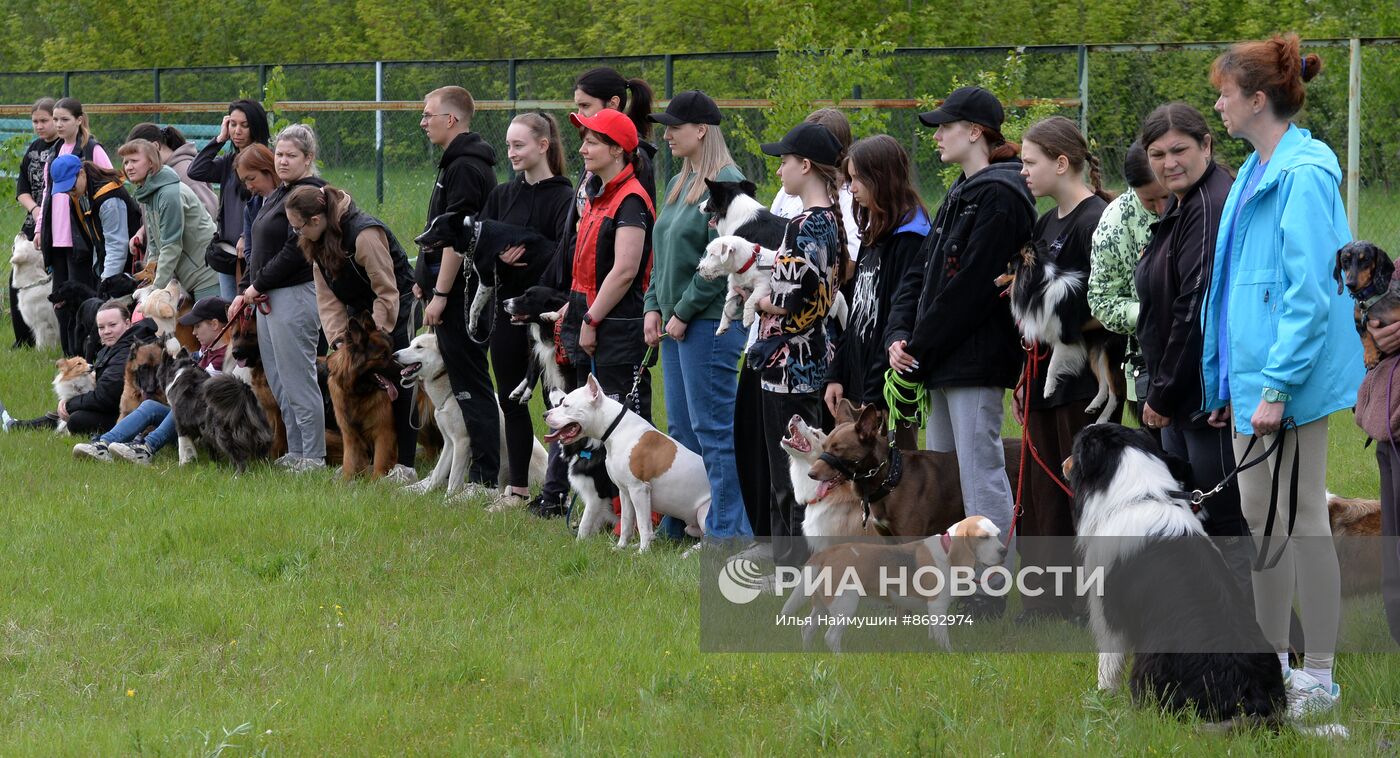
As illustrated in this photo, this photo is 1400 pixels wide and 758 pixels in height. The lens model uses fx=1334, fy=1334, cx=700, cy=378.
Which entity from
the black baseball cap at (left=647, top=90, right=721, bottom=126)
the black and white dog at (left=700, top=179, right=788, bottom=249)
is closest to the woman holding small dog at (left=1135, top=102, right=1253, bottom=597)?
the black and white dog at (left=700, top=179, right=788, bottom=249)

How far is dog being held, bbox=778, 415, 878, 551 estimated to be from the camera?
5.48 m

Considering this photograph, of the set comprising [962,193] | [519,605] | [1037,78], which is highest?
[1037,78]

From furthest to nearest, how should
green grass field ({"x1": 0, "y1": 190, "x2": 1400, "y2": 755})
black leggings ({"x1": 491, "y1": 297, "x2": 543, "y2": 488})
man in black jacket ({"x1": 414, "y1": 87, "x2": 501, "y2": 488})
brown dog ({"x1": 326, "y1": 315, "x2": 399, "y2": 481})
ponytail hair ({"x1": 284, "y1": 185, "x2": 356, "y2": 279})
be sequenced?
1. brown dog ({"x1": 326, "y1": 315, "x2": 399, "y2": 481})
2. ponytail hair ({"x1": 284, "y1": 185, "x2": 356, "y2": 279})
3. man in black jacket ({"x1": 414, "y1": 87, "x2": 501, "y2": 488})
4. black leggings ({"x1": 491, "y1": 297, "x2": 543, "y2": 488})
5. green grass field ({"x1": 0, "y1": 190, "x2": 1400, "y2": 755})

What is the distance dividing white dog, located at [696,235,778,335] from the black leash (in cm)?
236

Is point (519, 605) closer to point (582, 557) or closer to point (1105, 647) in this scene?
point (582, 557)

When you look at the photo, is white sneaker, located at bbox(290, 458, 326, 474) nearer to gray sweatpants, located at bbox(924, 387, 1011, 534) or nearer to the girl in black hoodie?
the girl in black hoodie

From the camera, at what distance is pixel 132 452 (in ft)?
29.7

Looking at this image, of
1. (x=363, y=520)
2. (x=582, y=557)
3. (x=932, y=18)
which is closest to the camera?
(x=582, y=557)

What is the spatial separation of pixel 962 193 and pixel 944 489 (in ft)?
4.04

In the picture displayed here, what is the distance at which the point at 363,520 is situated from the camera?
23.8ft

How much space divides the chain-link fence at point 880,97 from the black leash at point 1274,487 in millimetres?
8425

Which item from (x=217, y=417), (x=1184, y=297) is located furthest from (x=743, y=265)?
(x=217, y=417)

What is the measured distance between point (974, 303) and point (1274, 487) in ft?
4.82

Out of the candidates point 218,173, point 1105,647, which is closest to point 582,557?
point 1105,647
